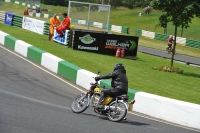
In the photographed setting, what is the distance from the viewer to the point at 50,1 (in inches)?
3684

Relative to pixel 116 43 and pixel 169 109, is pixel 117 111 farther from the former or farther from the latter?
pixel 116 43

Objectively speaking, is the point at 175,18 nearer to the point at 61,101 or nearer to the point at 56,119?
the point at 61,101

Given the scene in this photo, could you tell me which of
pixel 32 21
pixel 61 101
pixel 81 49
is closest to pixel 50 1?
pixel 32 21

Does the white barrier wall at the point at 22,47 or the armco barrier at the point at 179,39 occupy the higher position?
the white barrier wall at the point at 22,47

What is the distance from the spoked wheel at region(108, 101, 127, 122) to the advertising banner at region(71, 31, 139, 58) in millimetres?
15910

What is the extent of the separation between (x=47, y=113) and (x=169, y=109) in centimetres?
364

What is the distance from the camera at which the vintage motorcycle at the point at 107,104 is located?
11961 mm

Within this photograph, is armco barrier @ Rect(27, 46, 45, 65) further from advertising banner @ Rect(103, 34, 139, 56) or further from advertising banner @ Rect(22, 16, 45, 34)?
advertising banner @ Rect(22, 16, 45, 34)

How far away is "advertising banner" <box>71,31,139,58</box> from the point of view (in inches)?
1101

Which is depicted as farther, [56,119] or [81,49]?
[81,49]

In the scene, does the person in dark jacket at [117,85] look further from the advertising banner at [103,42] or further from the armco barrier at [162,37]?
the armco barrier at [162,37]

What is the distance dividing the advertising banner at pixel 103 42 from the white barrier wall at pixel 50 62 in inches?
273

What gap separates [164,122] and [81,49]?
15376 mm

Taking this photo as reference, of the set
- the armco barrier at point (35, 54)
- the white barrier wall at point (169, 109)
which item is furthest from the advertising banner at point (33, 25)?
the white barrier wall at point (169, 109)
